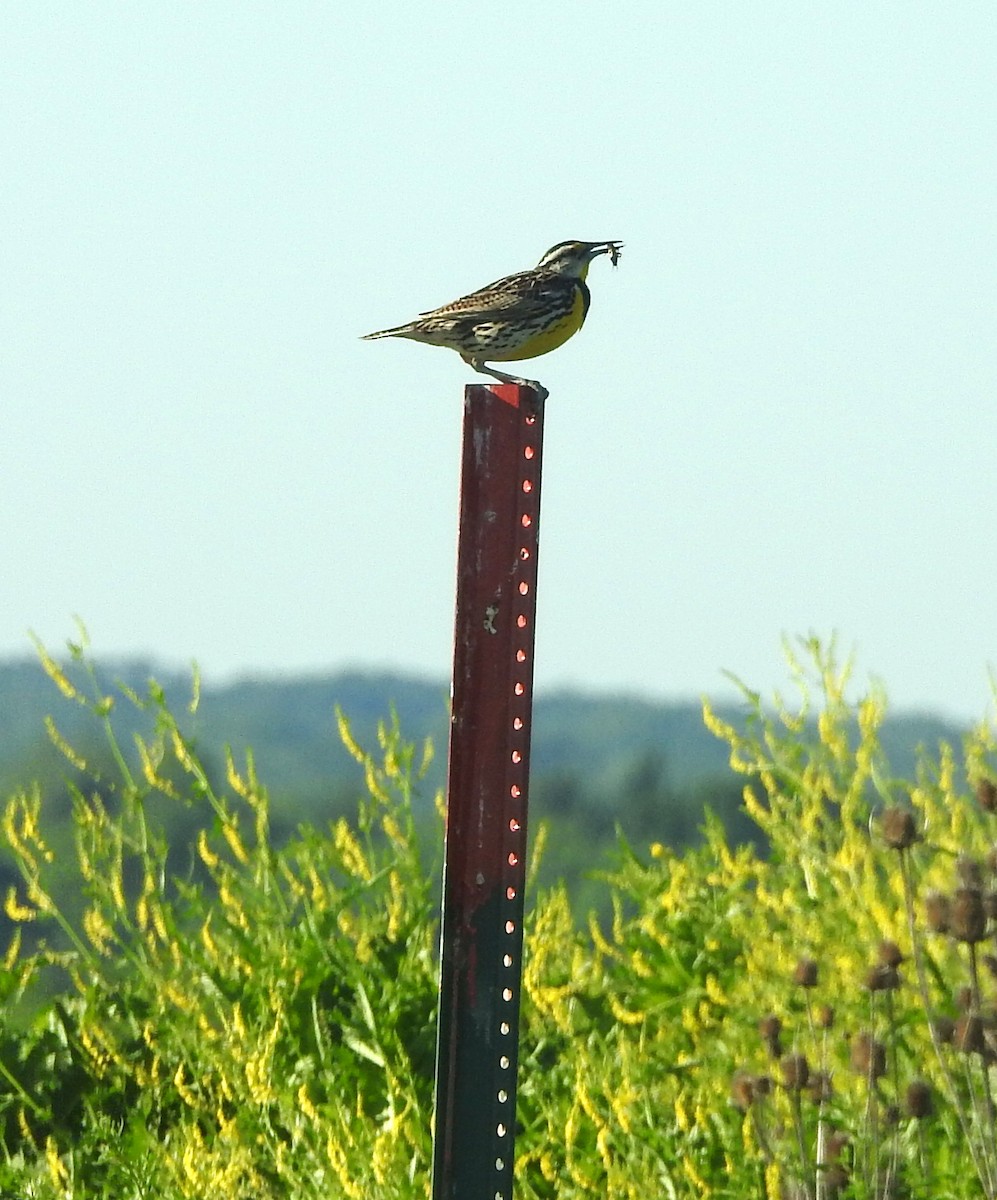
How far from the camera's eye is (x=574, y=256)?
6.46 m

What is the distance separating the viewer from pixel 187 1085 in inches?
281

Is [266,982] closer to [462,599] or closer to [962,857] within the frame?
[462,599]

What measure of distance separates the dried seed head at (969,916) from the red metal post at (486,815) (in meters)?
1.16

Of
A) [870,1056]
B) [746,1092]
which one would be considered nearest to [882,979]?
[870,1056]

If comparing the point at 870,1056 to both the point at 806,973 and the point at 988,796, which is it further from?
the point at 988,796

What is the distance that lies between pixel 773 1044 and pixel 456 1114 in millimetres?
770

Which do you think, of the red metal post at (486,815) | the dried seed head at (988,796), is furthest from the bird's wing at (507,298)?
the dried seed head at (988,796)

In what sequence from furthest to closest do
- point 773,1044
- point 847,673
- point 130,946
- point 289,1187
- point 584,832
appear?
1. point 584,832
2. point 130,946
3. point 289,1187
4. point 847,673
5. point 773,1044

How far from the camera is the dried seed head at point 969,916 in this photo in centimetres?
411

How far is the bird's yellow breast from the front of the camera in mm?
5797

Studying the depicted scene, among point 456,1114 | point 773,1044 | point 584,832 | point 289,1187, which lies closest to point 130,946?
point 289,1187

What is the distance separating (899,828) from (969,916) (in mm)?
235

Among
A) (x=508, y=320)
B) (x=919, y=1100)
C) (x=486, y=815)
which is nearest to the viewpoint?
(x=919, y=1100)

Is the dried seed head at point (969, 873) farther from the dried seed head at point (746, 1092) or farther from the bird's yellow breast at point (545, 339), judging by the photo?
the bird's yellow breast at point (545, 339)
